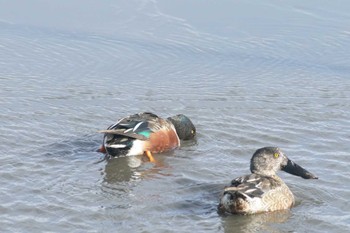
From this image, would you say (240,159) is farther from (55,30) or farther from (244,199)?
(55,30)

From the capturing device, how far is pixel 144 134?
11.1 metres

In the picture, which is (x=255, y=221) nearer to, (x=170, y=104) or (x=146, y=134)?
(x=146, y=134)

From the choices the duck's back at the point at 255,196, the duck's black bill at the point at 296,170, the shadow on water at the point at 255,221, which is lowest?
the shadow on water at the point at 255,221

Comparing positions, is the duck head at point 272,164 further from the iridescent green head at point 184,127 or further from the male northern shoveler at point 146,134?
the iridescent green head at point 184,127

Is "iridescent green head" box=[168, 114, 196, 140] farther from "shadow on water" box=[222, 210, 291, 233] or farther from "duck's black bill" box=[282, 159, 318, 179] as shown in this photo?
"shadow on water" box=[222, 210, 291, 233]

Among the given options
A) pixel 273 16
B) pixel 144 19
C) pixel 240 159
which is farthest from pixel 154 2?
pixel 240 159

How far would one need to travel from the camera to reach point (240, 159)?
35.0ft

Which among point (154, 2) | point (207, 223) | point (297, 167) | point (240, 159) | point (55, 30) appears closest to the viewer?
point (207, 223)

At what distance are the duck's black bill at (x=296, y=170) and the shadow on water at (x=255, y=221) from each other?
0.60m

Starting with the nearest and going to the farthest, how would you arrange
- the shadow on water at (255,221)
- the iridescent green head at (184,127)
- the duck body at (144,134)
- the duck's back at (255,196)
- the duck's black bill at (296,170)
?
the shadow on water at (255,221) < the duck's back at (255,196) < the duck's black bill at (296,170) < the duck body at (144,134) < the iridescent green head at (184,127)

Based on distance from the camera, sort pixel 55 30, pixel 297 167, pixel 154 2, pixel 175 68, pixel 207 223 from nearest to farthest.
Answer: pixel 207 223
pixel 297 167
pixel 175 68
pixel 55 30
pixel 154 2

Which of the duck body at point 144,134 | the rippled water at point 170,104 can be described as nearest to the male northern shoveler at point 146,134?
the duck body at point 144,134

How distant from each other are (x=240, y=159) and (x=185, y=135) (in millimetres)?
967

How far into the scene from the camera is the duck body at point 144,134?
35.3 ft
